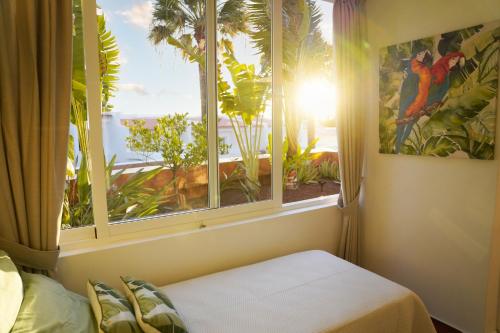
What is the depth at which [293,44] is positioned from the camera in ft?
9.14

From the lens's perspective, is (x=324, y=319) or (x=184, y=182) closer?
(x=324, y=319)

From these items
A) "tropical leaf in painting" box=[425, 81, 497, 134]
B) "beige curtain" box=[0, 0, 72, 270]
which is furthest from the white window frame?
"tropical leaf in painting" box=[425, 81, 497, 134]

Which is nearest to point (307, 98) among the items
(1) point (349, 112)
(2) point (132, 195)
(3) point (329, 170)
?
(1) point (349, 112)

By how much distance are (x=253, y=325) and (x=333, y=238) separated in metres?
1.50

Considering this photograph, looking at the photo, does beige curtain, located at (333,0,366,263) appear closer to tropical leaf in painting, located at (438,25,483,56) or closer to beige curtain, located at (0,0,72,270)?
tropical leaf in painting, located at (438,25,483,56)

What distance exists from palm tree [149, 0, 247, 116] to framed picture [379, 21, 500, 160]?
1.23m

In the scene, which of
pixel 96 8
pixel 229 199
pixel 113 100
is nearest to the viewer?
pixel 96 8

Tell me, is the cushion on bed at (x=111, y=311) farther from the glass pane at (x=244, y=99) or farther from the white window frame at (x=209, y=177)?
the glass pane at (x=244, y=99)

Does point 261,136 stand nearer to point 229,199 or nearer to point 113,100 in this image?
point 229,199

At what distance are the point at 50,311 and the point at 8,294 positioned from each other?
0.16m

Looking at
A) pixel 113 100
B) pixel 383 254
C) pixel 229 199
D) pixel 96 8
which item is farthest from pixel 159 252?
pixel 383 254

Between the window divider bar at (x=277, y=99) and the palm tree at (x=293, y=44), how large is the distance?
5 cm

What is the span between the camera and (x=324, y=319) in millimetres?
1687

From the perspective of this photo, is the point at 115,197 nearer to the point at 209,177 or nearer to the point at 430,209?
the point at 209,177
